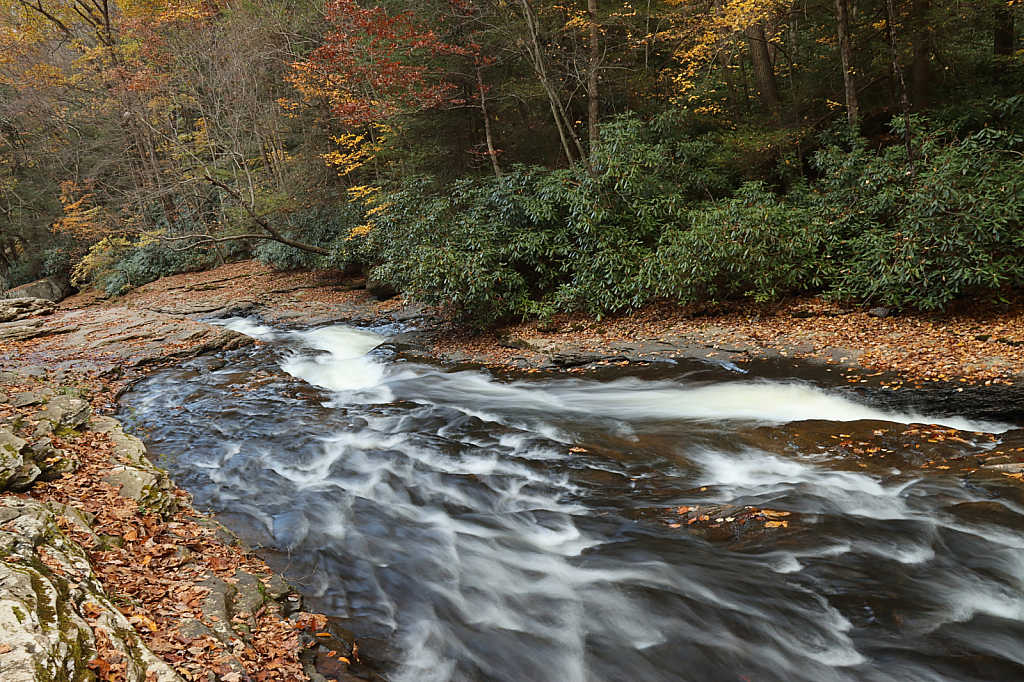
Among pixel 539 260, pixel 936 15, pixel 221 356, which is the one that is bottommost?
pixel 221 356

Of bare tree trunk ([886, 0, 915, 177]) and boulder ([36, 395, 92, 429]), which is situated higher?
bare tree trunk ([886, 0, 915, 177])

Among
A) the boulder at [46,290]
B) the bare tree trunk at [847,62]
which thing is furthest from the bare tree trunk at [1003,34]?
the boulder at [46,290]

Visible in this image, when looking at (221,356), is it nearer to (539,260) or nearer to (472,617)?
(539,260)

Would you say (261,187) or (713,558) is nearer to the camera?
(713,558)

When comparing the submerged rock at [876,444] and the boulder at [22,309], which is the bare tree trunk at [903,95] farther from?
the boulder at [22,309]

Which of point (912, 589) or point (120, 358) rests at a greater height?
point (120, 358)

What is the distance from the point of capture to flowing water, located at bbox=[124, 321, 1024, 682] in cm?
379

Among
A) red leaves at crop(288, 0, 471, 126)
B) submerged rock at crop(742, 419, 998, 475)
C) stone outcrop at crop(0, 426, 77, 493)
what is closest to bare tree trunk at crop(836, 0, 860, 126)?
Answer: submerged rock at crop(742, 419, 998, 475)

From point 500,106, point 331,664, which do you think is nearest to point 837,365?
point 331,664

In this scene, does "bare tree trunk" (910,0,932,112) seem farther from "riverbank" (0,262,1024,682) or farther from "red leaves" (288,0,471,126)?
"red leaves" (288,0,471,126)

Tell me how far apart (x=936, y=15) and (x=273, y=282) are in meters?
19.0

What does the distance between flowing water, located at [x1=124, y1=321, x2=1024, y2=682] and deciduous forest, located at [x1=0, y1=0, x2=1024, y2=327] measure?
9.93 ft

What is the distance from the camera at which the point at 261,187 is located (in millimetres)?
20188

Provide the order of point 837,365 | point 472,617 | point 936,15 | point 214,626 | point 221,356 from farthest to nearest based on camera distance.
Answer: point 221,356 → point 936,15 → point 837,365 → point 472,617 → point 214,626
